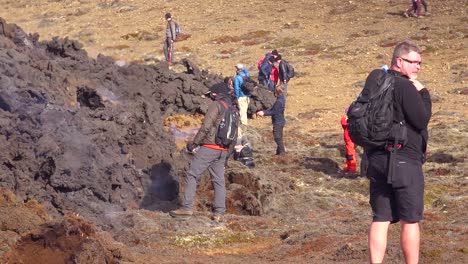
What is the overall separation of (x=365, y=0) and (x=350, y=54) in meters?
13.0

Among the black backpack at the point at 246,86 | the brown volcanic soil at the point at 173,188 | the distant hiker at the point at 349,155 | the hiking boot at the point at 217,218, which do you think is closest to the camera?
the brown volcanic soil at the point at 173,188

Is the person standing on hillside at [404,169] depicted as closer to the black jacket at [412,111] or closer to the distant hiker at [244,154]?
the black jacket at [412,111]

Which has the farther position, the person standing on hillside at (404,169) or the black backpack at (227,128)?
the black backpack at (227,128)

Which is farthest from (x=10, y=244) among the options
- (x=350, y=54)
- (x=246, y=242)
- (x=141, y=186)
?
(x=350, y=54)

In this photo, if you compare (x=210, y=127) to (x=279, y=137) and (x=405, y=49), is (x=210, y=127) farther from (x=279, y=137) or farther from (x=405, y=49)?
(x=279, y=137)

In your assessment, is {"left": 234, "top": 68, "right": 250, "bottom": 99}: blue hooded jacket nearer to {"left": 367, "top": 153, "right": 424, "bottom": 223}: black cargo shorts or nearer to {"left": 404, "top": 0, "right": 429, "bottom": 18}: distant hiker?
{"left": 367, "top": 153, "right": 424, "bottom": 223}: black cargo shorts

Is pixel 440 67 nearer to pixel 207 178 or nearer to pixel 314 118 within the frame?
pixel 314 118

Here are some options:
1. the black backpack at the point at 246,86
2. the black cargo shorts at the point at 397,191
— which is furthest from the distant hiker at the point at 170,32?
the black cargo shorts at the point at 397,191

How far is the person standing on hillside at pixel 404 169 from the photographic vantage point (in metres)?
7.28

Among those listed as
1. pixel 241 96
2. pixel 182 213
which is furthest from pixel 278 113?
pixel 182 213

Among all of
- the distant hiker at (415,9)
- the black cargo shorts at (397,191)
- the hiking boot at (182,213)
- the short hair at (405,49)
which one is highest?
the distant hiker at (415,9)

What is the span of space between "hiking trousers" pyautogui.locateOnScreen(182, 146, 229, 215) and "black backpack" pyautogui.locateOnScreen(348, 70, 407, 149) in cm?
500

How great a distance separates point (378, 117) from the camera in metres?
7.24

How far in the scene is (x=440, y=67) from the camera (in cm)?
3356
